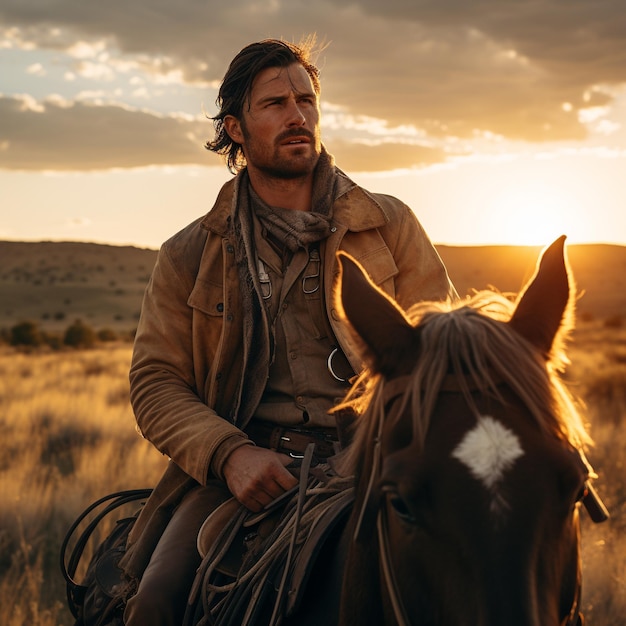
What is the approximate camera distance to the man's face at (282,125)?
409 centimetres

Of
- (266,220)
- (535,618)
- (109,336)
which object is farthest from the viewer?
(109,336)

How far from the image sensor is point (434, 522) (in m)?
1.94

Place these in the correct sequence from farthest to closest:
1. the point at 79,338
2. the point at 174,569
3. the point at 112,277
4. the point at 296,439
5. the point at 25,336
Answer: the point at 112,277
the point at 79,338
the point at 25,336
the point at 296,439
the point at 174,569

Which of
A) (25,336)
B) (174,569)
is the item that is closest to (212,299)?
(174,569)

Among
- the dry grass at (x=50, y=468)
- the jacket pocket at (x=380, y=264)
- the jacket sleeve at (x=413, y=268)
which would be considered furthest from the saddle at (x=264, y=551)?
the dry grass at (x=50, y=468)

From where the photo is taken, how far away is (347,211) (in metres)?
3.94

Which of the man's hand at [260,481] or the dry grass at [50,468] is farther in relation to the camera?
the dry grass at [50,468]

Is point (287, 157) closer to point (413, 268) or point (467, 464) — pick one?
point (413, 268)

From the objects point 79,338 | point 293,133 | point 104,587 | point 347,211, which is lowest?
point 79,338

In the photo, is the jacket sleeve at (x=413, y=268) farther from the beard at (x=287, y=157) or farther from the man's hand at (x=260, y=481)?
the man's hand at (x=260, y=481)

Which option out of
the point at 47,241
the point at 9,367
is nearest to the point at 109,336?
the point at 9,367

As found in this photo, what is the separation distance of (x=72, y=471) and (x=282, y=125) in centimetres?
792

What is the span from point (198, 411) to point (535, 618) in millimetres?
2096

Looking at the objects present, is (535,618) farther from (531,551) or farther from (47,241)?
(47,241)
